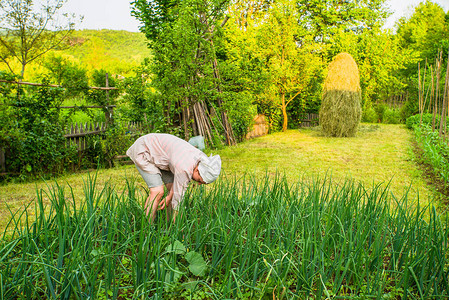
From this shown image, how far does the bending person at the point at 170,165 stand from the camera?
2369 millimetres

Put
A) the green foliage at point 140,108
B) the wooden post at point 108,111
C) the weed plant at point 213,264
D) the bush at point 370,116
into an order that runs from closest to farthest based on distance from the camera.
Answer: the weed plant at point 213,264
the green foliage at point 140,108
the wooden post at point 108,111
the bush at point 370,116

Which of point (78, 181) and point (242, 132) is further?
point (242, 132)

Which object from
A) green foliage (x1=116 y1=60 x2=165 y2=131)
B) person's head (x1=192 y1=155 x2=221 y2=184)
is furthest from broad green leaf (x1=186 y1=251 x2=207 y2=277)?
green foliage (x1=116 y1=60 x2=165 y2=131)

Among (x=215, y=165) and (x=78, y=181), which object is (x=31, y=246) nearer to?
(x=215, y=165)

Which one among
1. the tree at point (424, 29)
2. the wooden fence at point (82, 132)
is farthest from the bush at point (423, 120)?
the wooden fence at point (82, 132)

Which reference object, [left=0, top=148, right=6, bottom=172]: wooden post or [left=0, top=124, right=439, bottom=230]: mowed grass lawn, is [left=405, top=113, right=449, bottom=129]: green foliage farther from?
[left=0, top=148, right=6, bottom=172]: wooden post

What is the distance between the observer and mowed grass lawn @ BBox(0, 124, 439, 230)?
4682 mm

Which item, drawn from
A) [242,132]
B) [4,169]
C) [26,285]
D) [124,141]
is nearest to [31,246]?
[26,285]

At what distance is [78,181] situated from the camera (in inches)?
213

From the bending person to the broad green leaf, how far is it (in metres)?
0.53

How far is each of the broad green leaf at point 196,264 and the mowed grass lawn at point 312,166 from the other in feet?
6.70

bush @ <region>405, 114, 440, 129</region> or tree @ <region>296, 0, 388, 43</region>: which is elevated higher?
tree @ <region>296, 0, 388, 43</region>

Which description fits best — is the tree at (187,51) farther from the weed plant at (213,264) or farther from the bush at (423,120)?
the bush at (423,120)

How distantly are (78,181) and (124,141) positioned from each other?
1600mm
